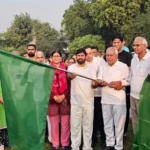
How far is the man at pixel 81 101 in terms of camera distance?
Answer: 6551 mm

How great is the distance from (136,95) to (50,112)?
1.58 meters

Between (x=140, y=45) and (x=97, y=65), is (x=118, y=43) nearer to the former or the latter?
(x=97, y=65)

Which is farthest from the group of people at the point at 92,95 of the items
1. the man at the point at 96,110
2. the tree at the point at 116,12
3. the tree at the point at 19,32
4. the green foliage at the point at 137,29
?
the tree at the point at 19,32

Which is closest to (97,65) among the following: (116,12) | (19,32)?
(116,12)

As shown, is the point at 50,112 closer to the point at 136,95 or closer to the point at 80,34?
the point at 136,95

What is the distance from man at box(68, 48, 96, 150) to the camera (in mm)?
6551

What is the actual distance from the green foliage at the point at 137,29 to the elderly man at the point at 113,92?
41.3m

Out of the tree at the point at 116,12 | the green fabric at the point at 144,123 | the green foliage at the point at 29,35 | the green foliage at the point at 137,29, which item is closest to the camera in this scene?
the green fabric at the point at 144,123

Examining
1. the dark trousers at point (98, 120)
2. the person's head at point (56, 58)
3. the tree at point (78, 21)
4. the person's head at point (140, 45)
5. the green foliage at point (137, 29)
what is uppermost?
the tree at point (78, 21)

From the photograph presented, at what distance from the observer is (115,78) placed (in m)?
6.46

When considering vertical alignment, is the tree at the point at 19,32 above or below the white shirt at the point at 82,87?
above

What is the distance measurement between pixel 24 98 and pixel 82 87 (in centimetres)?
177

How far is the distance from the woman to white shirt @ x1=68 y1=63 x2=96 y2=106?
21 cm

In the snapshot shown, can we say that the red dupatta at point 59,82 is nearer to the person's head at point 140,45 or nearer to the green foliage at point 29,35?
the person's head at point 140,45
